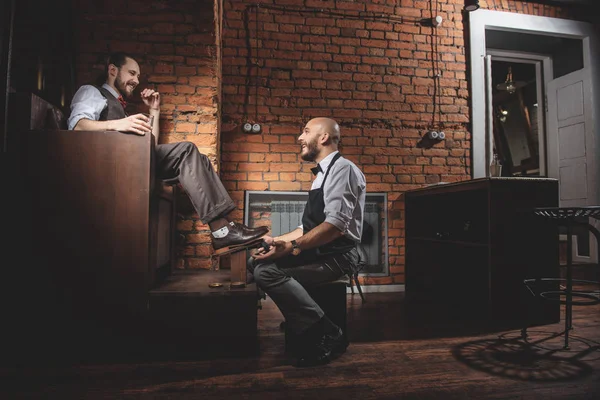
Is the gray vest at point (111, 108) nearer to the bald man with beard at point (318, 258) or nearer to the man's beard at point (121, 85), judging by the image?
the man's beard at point (121, 85)

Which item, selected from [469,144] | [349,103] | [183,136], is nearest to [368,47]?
[349,103]

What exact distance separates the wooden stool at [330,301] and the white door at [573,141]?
368 centimetres

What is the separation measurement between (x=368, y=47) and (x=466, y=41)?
1.09 m

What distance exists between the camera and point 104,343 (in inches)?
70.5

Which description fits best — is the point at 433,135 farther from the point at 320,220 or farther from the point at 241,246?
the point at 241,246

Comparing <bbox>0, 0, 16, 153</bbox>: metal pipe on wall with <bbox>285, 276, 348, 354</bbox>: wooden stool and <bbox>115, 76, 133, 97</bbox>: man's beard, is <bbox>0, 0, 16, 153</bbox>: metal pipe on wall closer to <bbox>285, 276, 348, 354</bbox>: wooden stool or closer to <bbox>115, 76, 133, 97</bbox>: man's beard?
<bbox>115, 76, 133, 97</bbox>: man's beard

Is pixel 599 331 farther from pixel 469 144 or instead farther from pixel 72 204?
pixel 72 204

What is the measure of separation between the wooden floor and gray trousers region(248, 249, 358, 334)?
0.23 meters

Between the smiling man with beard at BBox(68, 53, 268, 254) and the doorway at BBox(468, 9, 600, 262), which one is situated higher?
the doorway at BBox(468, 9, 600, 262)

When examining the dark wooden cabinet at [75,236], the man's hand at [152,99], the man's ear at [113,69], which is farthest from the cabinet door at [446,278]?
the man's ear at [113,69]

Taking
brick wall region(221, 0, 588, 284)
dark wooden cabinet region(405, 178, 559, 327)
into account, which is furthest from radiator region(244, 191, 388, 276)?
dark wooden cabinet region(405, 178, 559, 327)

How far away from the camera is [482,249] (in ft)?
9.51

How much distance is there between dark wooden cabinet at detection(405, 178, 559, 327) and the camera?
2438mm

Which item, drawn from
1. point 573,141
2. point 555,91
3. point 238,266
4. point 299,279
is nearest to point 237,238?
point 238,266
